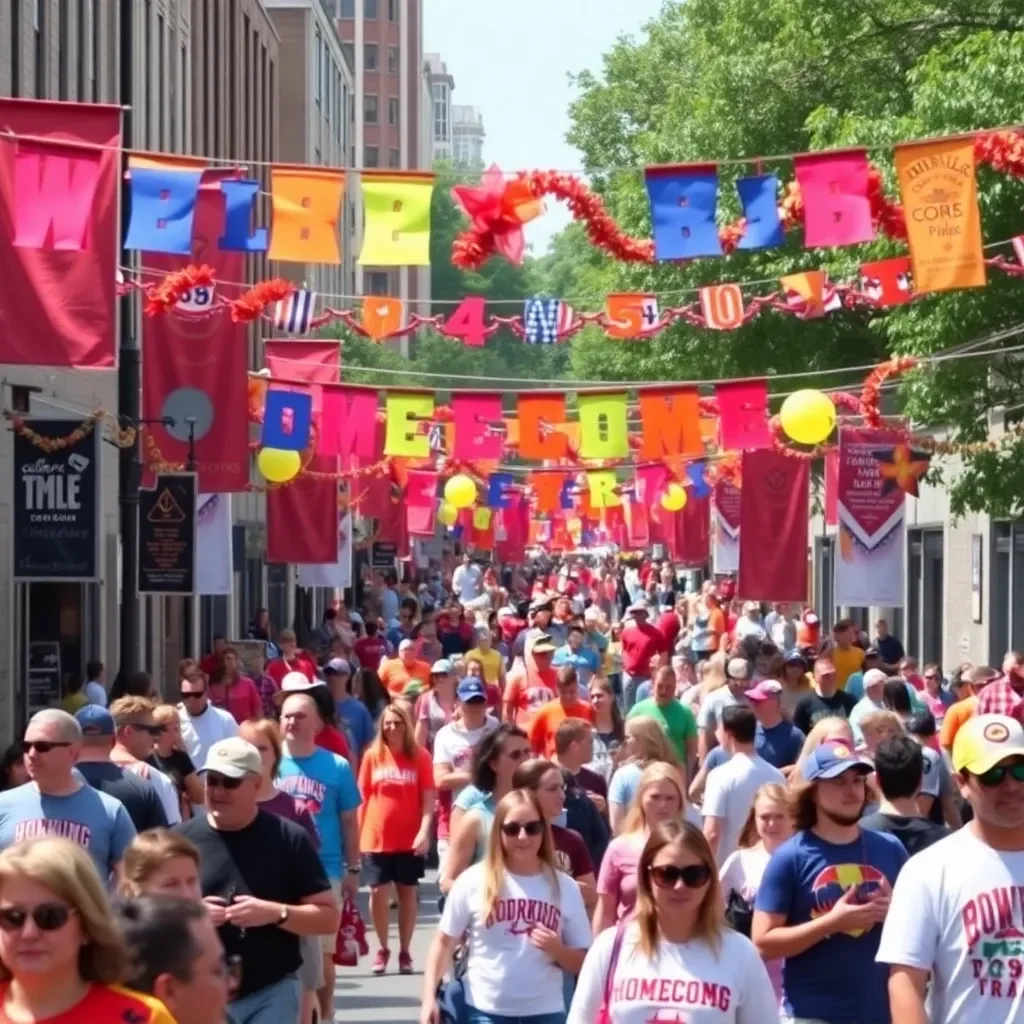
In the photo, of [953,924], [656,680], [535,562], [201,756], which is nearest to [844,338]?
[656,680]

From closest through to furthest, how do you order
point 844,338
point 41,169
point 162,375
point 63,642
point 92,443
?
point 41,169 < point 92,443 < point 162,375 < point 63,642 < point 844,338

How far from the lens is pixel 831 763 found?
25.8ft

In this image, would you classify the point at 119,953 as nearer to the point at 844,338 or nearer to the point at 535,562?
the point at 844,338

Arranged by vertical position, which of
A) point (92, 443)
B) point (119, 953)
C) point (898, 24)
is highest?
point (898, 24)

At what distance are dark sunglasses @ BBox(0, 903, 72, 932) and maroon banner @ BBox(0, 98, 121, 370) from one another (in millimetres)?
9824

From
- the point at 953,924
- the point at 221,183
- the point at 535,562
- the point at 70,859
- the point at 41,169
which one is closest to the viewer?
the point at 70,859

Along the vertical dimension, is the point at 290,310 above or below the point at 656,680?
above

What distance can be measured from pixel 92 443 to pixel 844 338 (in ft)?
51.1

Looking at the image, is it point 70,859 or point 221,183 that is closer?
point 70,859

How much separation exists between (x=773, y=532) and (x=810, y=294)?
260 cm

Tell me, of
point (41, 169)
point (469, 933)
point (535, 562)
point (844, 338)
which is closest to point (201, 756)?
point (41, 169)

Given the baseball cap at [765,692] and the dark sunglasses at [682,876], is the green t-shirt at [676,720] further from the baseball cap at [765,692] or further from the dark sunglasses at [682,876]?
the dark sunglasses at [682,876]

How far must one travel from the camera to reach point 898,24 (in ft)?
93.0

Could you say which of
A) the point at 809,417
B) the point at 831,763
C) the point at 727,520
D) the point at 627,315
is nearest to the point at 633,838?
the point at 831,763
